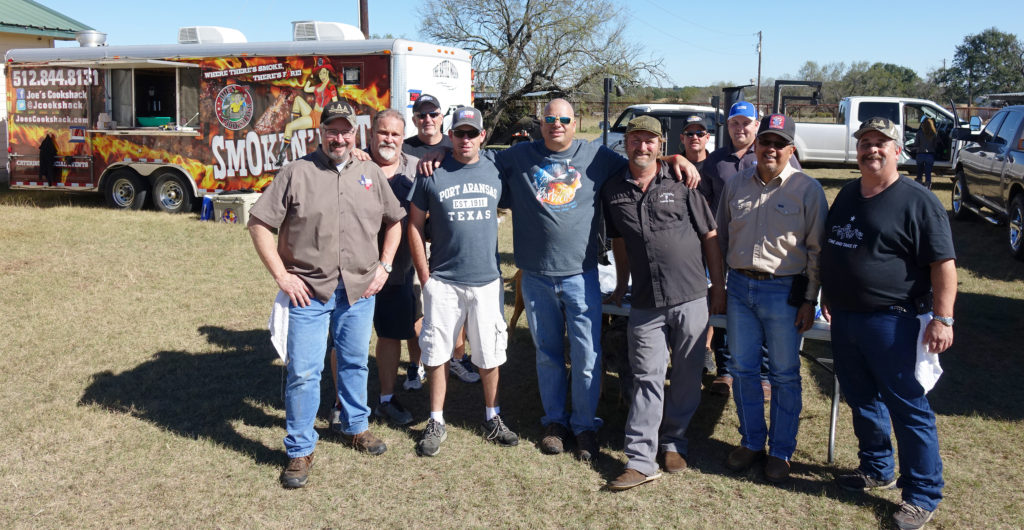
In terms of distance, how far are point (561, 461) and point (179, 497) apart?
6.39 feet

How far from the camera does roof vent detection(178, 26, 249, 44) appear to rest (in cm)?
1202

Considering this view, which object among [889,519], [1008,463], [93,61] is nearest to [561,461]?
[889,519]

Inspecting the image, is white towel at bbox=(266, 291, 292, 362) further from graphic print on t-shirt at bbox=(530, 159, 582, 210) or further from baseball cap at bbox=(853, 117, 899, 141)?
baseball cap at bbox=(853, 117, 899, 141)

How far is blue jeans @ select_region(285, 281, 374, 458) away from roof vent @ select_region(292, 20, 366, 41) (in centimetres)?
820

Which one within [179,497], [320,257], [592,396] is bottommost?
[179,497]

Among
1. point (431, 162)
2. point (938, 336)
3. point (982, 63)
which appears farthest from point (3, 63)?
point (982, 63)

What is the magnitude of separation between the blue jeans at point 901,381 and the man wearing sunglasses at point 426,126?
2.55m

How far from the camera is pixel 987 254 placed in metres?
9.59

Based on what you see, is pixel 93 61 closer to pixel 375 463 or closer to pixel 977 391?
pixel 375 463

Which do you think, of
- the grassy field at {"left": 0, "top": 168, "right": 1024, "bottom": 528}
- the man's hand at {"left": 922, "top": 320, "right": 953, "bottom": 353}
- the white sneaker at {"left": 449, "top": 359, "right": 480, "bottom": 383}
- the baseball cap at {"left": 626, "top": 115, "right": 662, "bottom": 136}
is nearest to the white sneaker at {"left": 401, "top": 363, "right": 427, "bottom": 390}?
the grassy field at {"left": 0, "top": 168, "right": 1024, "bottom": 528}

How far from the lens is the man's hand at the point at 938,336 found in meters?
3.19

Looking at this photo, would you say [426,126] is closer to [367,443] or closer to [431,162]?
[431,162]

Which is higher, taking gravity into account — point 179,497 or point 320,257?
point 320,257

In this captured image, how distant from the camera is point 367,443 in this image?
4.16 meters
